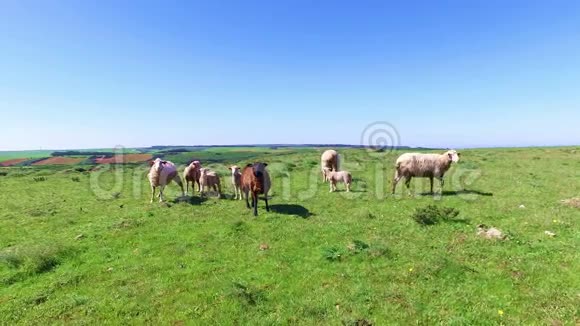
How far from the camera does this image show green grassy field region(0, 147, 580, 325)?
8602 mm

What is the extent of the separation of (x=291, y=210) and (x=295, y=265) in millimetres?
7501

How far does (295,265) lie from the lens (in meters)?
11.5

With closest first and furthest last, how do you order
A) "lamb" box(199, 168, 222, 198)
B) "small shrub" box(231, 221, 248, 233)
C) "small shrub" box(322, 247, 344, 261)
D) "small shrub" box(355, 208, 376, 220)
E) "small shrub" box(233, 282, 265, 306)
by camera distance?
"small shrub" box(233, 282, 265, 306) < "small shrub" box(322, 247, 344, 261) < "small shrub" box(231, 221, 248, 233) < "small shrub" box(355, 208, 376, 220) < "lamb" box(199, 168, 222, 198)

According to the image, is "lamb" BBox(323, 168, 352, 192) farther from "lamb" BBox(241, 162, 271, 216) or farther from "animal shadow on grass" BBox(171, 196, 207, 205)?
"animal shadow on grass" BBox(171, 196, 207, 205)

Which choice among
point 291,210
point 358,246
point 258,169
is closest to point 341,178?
point 291,210

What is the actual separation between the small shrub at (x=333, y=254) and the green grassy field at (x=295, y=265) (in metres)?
0.04

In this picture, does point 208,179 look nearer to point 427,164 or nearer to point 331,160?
point 331,160

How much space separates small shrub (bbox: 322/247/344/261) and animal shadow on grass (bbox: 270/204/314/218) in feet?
17.8

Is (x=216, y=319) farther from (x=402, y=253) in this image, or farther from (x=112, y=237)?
(x=112, y=237)

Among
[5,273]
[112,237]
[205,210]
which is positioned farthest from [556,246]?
[5,273]

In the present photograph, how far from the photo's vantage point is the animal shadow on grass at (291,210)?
18.1 meters

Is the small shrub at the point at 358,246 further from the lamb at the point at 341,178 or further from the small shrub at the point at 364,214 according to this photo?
the lamb at the point at 341,178

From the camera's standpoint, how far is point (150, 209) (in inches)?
793

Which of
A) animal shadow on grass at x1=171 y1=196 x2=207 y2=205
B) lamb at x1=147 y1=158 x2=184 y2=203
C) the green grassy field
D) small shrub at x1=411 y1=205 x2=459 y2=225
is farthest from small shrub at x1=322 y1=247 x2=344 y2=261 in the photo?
lamb at x1=147 y1=158 x2=184 y2=203
